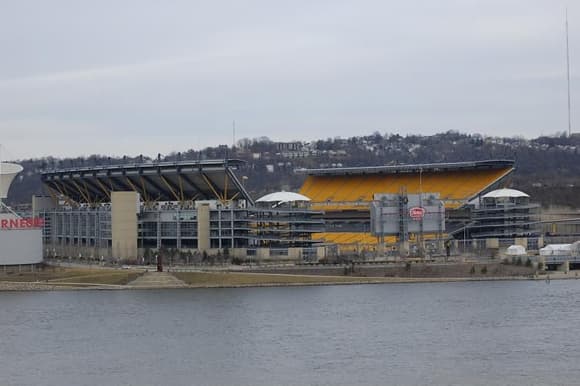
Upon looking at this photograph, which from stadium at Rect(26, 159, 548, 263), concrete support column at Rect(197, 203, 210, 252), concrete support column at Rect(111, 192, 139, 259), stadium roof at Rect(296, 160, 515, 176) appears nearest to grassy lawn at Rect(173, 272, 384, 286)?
stadium at Rect(26, 159, 548, 263)

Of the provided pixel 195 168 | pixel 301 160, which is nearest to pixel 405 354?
pixel 195 168

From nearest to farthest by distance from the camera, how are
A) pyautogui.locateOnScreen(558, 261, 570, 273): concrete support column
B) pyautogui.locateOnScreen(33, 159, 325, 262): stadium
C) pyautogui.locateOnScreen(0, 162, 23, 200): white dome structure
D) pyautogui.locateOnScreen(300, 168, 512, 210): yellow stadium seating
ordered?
pyautogui.locateOnScreen(558, 261, 570, 273): concrete support column
pyautogui.locateOnScreen(33, 159, 325, 262): stadium
pyautogui.locateOnScreen(0, 162, 23, 200): white dome structure
pyautogui.locateOnScreen(300, 168, 512, 210): yellow stadium seating

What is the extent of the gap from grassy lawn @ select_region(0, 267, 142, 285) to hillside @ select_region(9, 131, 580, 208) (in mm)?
60605

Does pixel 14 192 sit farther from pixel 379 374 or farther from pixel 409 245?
pixel 379 374

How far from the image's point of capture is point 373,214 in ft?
271

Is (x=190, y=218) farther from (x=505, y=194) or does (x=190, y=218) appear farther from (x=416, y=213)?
(x=505, y=194)

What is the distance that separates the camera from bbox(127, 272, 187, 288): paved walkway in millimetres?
69938

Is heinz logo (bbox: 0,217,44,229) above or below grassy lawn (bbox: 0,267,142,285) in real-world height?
above

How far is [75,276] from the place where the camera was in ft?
242

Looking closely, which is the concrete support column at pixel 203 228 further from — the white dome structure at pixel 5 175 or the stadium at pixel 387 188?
the white dome structure at pixel 5 175

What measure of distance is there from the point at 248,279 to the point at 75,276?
484 inches

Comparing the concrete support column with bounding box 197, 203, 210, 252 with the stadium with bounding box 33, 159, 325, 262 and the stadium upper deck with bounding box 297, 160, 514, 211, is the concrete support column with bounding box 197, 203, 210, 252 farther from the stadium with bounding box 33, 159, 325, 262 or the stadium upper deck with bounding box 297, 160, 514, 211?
the stadium upper deck with bounding box 297, 160, 514, 211

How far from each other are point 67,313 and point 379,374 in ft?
76.2

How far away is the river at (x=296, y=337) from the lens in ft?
127
